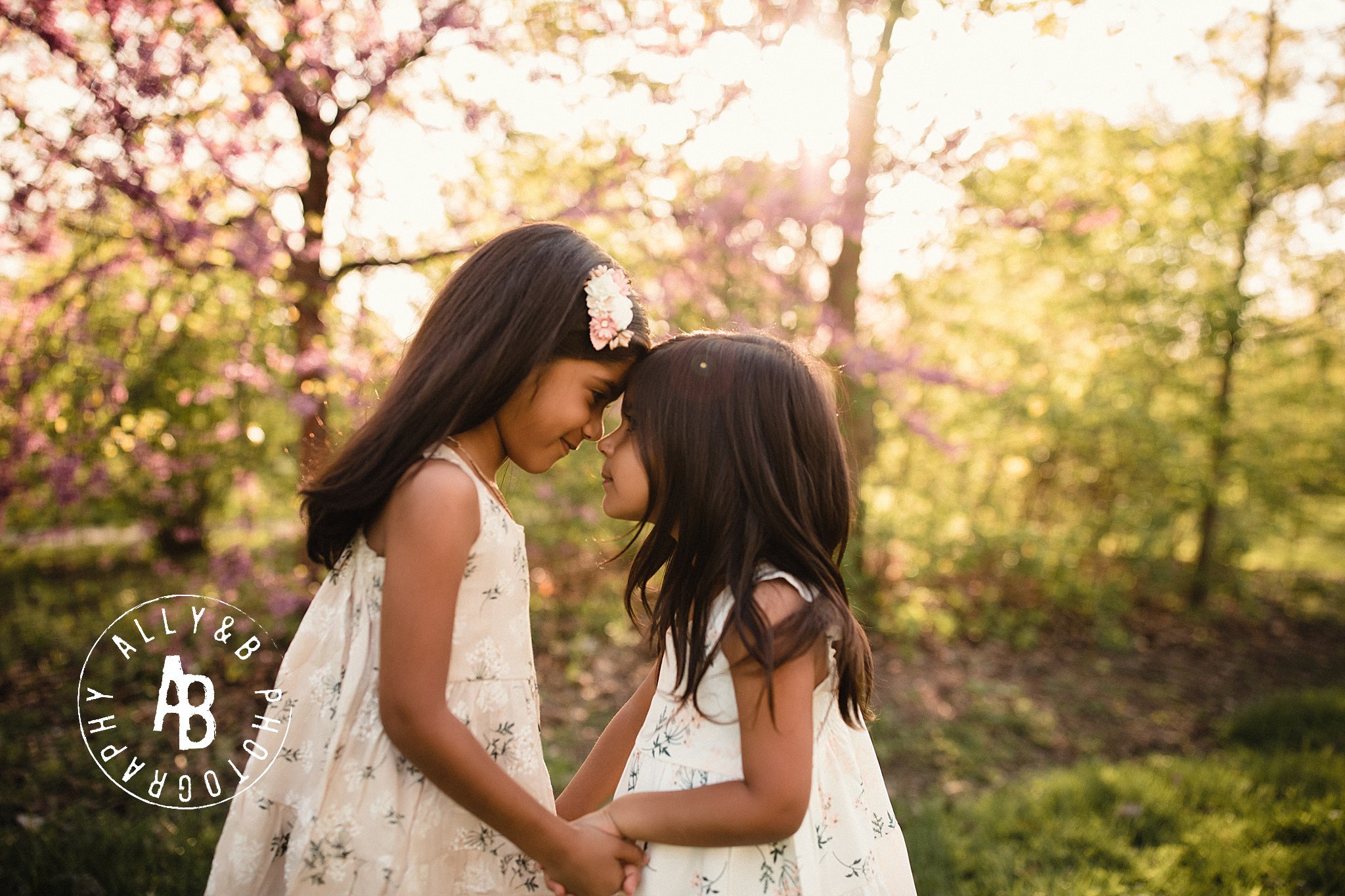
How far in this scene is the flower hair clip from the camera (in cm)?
158

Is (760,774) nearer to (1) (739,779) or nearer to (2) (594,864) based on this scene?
(1) (739,779)

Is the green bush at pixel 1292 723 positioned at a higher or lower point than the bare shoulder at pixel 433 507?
lower

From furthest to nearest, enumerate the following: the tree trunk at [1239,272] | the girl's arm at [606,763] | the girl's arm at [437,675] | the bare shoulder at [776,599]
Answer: the tree trunk at [1239,272] < the girl's arm at [606,763] < the bare shoulder at [776,599] < the girl's arm at [437,675]

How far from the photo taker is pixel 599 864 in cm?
142

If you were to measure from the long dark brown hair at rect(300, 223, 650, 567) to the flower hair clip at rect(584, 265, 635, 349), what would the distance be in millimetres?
24

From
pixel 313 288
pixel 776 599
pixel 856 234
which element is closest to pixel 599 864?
pixel 776 599

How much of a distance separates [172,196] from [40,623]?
9.82ft

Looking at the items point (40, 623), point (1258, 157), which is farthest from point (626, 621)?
point (1258, 157)

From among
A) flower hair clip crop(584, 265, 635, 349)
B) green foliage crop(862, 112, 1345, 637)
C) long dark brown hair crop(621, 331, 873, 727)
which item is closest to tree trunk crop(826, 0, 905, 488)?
green foliage crop(862, 112, 1345, 637)

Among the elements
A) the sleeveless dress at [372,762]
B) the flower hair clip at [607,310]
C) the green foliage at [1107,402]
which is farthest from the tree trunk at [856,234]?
the sleeveless dress at [372,762]

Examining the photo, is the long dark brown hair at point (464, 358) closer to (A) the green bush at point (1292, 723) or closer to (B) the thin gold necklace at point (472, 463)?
(B) the thin gold necklace at point (472, 463)

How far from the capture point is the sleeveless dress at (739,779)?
1.48 m

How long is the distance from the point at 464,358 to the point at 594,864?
2.96 feet

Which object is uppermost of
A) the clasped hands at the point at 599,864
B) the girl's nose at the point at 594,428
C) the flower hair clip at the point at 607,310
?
the flower hair clip at the point at 607,310
